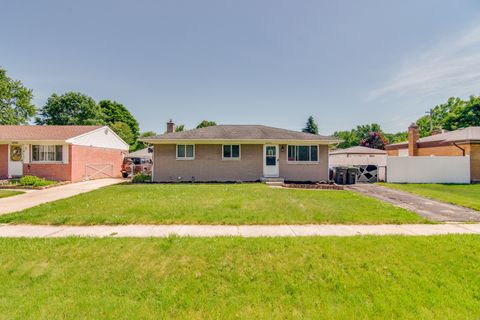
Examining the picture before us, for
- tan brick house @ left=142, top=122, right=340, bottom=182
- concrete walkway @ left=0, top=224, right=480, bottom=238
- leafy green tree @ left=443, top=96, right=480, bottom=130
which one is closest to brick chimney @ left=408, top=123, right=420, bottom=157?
tan brick house @ left=142, top=122, right=340, bottom=182

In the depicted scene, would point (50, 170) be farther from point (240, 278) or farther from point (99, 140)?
point (240, 278)

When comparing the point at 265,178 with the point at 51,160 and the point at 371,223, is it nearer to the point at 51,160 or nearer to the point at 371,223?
the point at 371,223

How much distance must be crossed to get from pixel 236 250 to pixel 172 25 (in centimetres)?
1370

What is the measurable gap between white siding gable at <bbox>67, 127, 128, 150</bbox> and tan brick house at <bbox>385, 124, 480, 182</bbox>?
94.5ft

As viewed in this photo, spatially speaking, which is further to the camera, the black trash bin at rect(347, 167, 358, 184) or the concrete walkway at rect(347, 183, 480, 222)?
the black trash bin at rect(347, 167, 358, 184)

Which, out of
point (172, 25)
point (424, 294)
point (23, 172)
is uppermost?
point (172, 25)

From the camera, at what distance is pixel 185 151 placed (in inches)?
591

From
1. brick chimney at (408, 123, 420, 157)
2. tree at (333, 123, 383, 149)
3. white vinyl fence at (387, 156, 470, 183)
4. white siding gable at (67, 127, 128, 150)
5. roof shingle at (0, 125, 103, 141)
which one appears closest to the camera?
white vinyl fence at (387, 156, 470, 183)

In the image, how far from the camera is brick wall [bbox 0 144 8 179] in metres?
15.8

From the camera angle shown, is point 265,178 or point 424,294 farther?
point 265,178

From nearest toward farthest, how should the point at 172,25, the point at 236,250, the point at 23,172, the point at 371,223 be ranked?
1. the point at 236,250
2. the point at 371,223
3. the point at 172,25
4. the point at 23,172

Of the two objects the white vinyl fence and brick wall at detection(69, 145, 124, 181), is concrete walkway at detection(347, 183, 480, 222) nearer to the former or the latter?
the white vinyl fence

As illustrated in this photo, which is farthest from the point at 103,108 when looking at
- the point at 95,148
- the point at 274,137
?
the point at 274,137

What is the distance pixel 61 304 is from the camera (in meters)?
3.05
